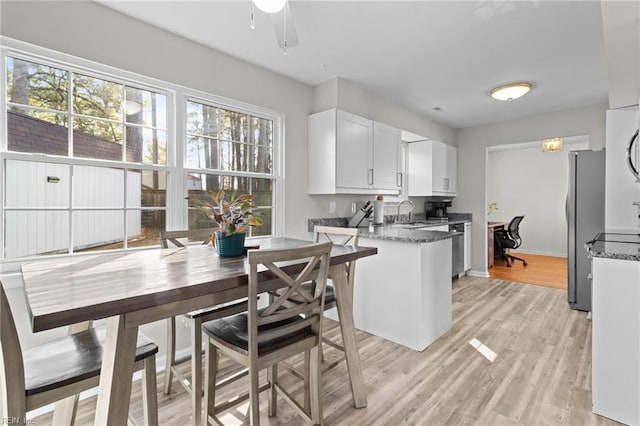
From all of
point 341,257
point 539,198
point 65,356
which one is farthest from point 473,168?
point 65,356

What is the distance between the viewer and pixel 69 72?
203cm

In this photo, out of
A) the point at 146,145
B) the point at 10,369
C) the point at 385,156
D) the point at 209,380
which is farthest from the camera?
the point at 385,156

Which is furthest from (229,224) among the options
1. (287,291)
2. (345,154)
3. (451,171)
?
(451,171)

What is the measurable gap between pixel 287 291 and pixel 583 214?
3.80 m

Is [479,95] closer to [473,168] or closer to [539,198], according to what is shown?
[473,168]

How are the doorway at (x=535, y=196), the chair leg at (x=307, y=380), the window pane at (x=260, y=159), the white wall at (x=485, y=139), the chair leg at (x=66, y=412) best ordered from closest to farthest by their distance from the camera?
the chair leg at (x=66, y=412) → the chair leg at (x=307, y=380) → the window pane at (x=260, y=159) → the white wall at (x=485, y=139) → the doorway at (x=535, y=196)

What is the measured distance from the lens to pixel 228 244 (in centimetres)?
170

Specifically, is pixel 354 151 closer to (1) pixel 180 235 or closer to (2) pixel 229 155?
(2) pixel 229 155

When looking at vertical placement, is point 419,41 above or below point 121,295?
above

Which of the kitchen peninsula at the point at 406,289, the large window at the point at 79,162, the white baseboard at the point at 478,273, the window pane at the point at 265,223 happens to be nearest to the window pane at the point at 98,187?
the large window at the point at 79,162

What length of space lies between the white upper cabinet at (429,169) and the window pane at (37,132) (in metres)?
4.41

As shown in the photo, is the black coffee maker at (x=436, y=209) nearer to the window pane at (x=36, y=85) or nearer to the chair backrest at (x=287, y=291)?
the chair backrest at (x=287, y=291)

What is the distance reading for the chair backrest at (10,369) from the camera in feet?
3.21

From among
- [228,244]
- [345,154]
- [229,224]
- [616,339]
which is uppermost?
[345,154]
